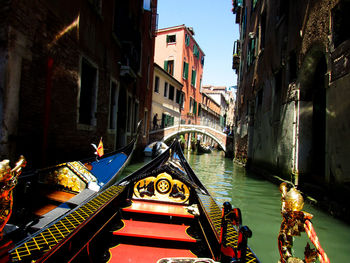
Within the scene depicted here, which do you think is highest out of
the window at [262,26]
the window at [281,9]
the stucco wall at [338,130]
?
the window at [262,26]

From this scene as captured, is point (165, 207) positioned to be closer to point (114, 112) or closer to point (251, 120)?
point (114, 112)

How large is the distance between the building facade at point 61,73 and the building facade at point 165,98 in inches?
246

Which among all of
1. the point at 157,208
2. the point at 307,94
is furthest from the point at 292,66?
the point at 157,208

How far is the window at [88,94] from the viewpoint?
16.3 ft

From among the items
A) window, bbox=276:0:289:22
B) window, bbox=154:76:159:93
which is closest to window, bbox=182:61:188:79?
window, bbox=154:76:159:93

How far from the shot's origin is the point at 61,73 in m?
3.90

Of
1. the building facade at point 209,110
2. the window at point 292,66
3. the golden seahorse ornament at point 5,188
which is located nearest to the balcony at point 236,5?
the building facade at point 209,110

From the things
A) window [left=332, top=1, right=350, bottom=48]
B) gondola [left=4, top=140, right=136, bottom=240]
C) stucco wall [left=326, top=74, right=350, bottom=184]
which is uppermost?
window [left=332, top=1, right=350, bottom=48]

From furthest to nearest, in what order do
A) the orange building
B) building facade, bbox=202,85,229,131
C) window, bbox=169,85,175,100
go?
building facade, bbox=202,85,229,131 → the orange building → window, bbox=169,85,175,100

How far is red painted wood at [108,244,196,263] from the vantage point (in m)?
1.44

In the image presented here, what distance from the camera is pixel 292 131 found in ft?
14.0

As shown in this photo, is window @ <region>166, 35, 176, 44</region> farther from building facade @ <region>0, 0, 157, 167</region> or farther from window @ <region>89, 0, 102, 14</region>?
window @ <region>89, 0, 102, 14</region>

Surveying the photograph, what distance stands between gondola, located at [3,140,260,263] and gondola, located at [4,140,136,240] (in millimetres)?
370

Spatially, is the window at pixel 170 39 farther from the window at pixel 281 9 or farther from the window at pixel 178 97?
the window at pixel 281 9
